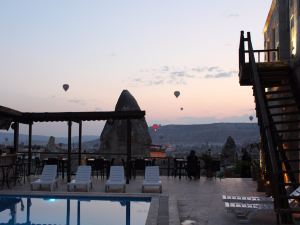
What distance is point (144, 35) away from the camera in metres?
21.4

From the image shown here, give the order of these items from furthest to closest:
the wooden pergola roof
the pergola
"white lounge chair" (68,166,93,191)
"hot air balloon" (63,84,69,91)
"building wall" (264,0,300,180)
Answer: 1. "hot air balloon" (63,84,69,91)
2. the wooden pergola roof
3. the pergola
4. "white lounge chair" (68,166,93,191)
5. "building wall" (264,0,300,180)

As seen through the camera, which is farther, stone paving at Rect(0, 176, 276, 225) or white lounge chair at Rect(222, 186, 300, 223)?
stone paving at Rect(0, 176, 276, 225)

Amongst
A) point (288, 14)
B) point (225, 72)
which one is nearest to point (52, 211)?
point (288, 14)

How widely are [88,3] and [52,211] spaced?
8.29 m

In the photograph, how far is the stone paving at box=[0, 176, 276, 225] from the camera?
811cm

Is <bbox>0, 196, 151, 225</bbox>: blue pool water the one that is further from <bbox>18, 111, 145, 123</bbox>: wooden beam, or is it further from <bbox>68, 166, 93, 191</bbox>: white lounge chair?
<bbox>18, 111, 145, 123</bbox>: wooden beam

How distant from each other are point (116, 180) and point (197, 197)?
2.62 meters

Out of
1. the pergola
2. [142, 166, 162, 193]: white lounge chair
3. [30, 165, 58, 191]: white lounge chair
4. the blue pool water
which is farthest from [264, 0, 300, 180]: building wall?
[30, 165, 58, 191]: white lounge chair

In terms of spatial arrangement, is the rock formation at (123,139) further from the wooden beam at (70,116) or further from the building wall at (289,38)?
the building wall at (289,38)

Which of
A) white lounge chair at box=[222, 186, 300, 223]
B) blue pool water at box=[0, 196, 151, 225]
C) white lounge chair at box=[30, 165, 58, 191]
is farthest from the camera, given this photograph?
white lounge chair at box=[30, 165, 58, 191]

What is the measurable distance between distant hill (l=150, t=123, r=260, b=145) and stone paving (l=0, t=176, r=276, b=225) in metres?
42.5

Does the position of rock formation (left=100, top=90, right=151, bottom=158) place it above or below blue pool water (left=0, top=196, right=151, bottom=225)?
above

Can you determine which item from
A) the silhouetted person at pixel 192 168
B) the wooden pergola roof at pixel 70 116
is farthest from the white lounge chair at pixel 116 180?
the silhouetted person at pixel 192 168

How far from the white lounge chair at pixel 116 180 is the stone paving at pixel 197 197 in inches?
9.1
